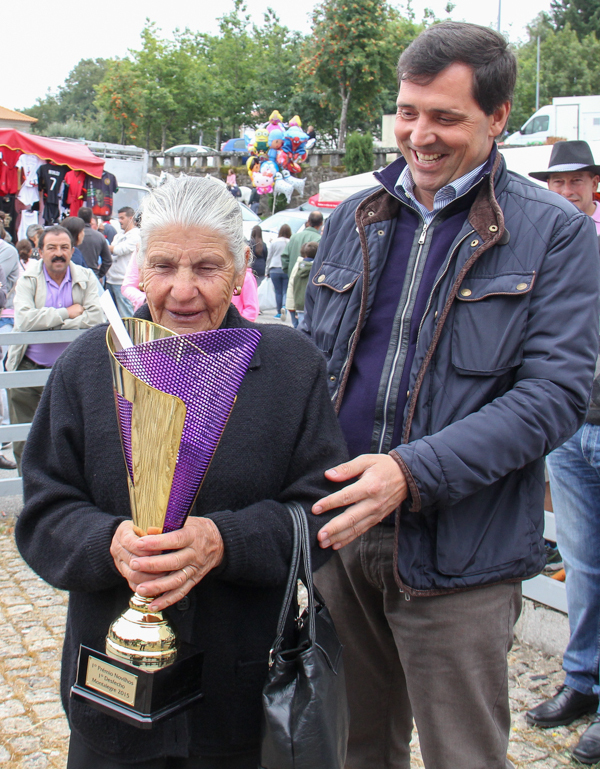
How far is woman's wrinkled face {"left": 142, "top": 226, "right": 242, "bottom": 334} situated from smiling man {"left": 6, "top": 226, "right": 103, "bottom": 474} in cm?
430

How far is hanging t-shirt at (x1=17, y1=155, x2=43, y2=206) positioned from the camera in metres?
12.6

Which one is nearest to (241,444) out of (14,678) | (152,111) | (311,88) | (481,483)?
(481,483)

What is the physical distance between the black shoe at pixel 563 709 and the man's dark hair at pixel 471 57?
2.49m

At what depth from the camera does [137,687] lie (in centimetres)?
132

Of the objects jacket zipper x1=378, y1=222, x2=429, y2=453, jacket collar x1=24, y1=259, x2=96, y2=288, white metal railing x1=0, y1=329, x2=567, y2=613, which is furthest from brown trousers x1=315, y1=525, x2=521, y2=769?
jacket collar x1=24, y1=259, x2=96, y2=288

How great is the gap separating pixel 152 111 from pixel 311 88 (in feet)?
35.3

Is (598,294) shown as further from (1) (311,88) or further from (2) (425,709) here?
(1) (311,88)

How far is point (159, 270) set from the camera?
1649mm

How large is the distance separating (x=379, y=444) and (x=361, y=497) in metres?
0.37

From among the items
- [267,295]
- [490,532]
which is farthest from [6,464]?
[267,295]

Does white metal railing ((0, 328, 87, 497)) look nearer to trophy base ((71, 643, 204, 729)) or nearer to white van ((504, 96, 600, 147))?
trophy base ((71, 643, 204, 729))

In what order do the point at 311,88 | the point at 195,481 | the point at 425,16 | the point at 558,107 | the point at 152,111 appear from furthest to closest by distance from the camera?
the point at 425,16 < the point at 152,111 < the point at 311,88 < the point at 558,107 < the point at 195,481

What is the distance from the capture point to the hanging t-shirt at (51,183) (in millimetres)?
12664

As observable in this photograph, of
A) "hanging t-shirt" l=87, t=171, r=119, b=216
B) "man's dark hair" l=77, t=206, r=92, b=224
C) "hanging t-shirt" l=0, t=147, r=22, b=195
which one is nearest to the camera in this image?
"man's dark hair" l=77, t=206, r=92, b=224
